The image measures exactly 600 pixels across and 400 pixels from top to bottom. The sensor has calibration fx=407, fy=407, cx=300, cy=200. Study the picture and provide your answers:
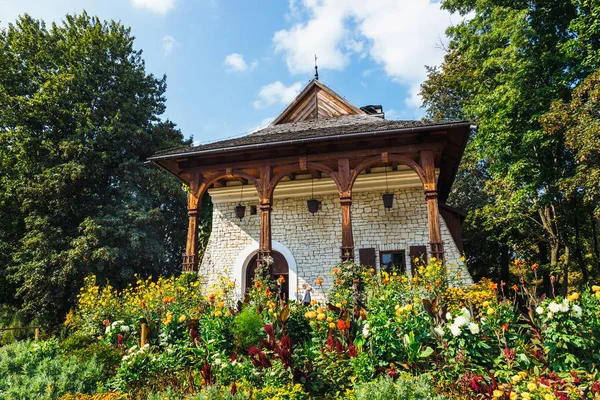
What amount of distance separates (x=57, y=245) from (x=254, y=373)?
42.0 feet

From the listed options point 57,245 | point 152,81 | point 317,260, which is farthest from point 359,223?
point 152,81

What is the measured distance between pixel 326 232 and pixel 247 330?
663cm

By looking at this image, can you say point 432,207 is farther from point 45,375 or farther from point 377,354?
point 45,375

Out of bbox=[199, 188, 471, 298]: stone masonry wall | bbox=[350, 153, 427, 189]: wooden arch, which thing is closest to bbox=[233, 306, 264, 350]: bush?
bbox=[350, 153, 427, 189]: wooden arch

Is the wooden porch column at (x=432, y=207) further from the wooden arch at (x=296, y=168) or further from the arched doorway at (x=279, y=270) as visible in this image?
the arched doorway at (x=279, y=270)

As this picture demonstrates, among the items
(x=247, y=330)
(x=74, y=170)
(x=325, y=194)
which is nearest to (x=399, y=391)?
(x=247, y=330)

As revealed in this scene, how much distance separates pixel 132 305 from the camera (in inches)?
249

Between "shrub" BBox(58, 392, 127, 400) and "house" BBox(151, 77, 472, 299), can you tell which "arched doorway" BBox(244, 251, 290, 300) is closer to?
Answer: "house" BBox(151, 77, 472, 299)

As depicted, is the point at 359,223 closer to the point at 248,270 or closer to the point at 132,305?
the point at 248,270

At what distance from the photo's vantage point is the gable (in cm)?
1338

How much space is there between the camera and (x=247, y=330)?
14.6 feet

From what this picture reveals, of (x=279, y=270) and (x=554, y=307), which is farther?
(x=279, y=270)

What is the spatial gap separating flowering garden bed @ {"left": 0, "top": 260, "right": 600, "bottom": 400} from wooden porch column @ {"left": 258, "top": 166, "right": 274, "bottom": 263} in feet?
11.7

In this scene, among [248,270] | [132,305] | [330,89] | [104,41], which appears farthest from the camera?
[104,41]
